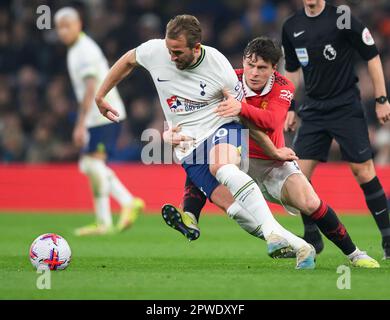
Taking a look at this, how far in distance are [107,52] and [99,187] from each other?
197 inches

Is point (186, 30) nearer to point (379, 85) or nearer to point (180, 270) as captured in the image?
point (180, 270)

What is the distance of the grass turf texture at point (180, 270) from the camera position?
18.8ft

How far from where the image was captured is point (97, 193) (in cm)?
1124

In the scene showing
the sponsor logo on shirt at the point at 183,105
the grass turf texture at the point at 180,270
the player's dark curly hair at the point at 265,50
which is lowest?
the grass turf texture at the point at 180,270

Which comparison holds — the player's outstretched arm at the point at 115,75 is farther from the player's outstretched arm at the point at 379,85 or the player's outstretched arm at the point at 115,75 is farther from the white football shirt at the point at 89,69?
the white football shirt at the point at 89,69

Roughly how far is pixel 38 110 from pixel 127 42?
180cm

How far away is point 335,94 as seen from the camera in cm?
805

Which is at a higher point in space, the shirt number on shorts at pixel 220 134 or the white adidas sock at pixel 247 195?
the shirt number on shorts at pixel 220 134

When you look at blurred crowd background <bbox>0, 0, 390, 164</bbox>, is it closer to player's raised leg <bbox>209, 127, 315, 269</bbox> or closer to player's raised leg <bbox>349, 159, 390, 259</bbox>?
player's raised leg <bbox>349, 159, 390, 259</bbox>

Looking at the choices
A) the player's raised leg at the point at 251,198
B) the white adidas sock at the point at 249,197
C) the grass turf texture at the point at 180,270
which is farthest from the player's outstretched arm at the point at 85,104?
the white adidas sock at the point at 249,197

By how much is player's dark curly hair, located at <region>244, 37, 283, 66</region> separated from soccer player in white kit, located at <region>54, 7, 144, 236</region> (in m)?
4.48
